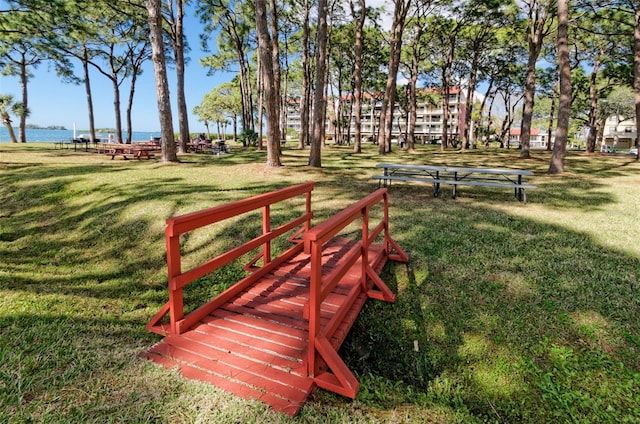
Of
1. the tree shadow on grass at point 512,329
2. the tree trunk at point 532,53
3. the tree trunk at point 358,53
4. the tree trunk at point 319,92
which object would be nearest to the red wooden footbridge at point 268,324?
the tree shadow on grass at point 512,329

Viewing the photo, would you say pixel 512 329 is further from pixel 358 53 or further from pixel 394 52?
pixel 358 53

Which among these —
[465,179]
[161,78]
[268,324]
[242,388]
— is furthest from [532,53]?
[242,388]

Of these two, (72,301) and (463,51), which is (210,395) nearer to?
(72,301)

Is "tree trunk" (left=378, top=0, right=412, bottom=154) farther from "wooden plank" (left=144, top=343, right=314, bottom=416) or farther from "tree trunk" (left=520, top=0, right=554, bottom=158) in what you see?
"wooden plank" (left=144, top=343, right=314, bottom=416)

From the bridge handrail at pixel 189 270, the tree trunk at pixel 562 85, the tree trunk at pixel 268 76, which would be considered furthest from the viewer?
the tree trunk at pixel 562 85

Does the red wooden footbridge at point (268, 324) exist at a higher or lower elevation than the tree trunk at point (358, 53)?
lower

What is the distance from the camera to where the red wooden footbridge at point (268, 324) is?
8.10ft

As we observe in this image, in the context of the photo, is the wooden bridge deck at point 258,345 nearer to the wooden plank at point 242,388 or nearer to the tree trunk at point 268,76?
the wooden plank at point 242,388

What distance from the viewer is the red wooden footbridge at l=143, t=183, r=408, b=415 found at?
8.10 feet

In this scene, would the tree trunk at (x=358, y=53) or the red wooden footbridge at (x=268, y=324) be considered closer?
the red wooden footbridge at (x=268, y=324)

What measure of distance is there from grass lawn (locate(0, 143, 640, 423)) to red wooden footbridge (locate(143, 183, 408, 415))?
0.14 m

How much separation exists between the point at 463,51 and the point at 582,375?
32743 mm

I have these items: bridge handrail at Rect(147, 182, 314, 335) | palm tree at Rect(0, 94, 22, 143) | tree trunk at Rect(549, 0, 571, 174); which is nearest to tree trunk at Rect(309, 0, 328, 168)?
tree trunk at Rect(549, 0, 571, 174)

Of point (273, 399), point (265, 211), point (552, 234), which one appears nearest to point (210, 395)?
point (273, 399)
